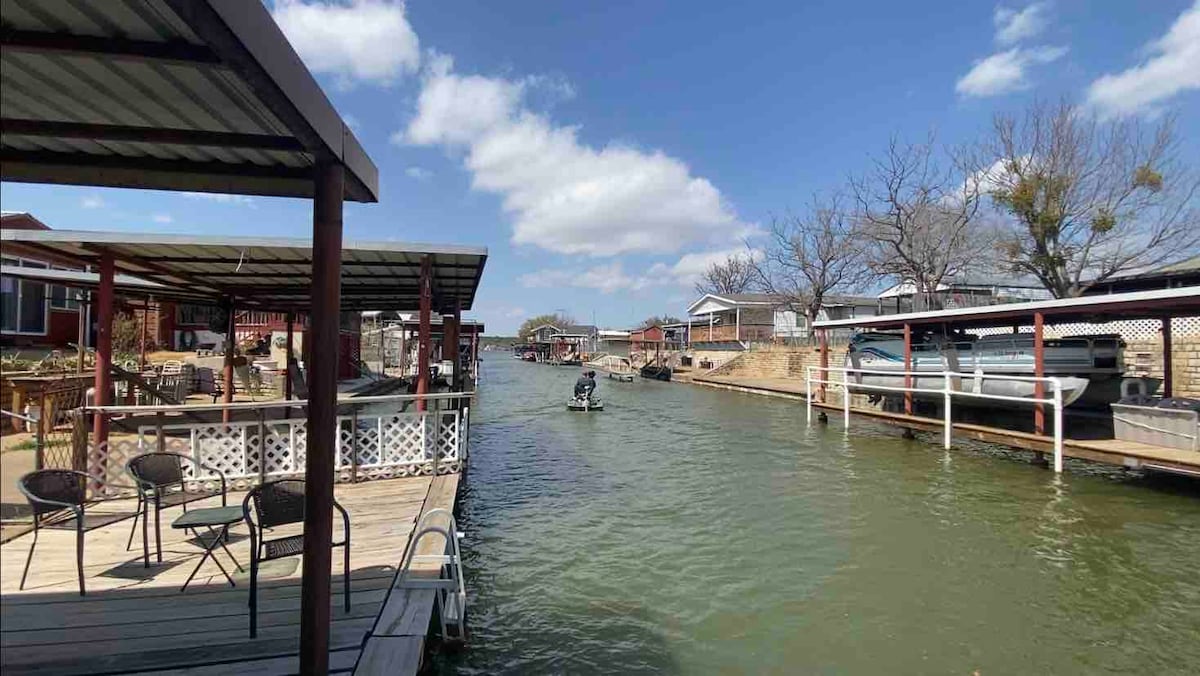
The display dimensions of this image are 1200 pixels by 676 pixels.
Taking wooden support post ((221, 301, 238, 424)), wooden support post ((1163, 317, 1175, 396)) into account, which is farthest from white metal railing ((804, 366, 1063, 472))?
wooden support post ((221, 301, 238, 424))

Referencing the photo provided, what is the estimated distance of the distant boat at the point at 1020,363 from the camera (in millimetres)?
12047

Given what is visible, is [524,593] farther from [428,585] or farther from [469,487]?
[469,487]

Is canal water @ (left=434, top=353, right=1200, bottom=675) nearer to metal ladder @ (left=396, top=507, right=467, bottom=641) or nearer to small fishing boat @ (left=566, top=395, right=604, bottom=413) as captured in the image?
metal ladder @ (left=396, top=507, right=467, bottom=641)

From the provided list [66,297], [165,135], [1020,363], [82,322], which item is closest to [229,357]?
[82,322]

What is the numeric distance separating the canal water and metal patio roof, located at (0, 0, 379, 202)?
353 centimetres

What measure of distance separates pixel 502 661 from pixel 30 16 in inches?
168

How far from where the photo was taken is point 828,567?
20.6 feet

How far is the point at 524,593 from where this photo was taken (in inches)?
218

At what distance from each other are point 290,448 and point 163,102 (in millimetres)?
5510

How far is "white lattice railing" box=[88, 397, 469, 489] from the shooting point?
253 inches

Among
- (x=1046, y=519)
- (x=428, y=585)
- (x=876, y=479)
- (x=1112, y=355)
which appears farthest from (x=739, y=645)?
(x=1112, y=355)

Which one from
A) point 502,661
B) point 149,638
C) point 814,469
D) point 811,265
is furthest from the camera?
point 811,265

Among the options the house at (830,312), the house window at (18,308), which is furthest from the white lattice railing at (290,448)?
the house at (830,312)

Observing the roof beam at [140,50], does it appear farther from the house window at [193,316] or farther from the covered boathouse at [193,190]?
the house window at [193,316]
